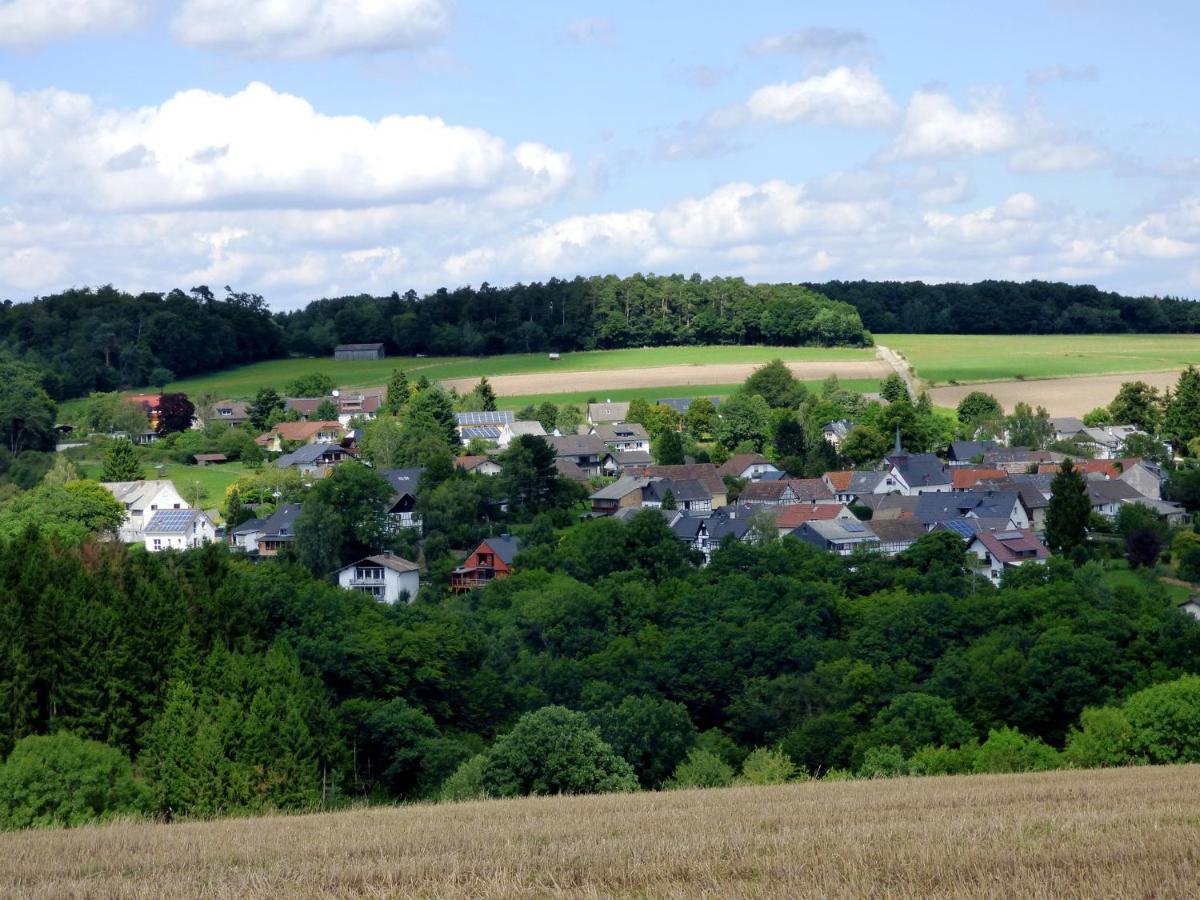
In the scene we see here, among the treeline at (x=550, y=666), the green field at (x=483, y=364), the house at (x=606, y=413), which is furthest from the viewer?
the green field at (x=483, y=364)

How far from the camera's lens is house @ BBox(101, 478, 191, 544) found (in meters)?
71.9

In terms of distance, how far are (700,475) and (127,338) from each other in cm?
6022

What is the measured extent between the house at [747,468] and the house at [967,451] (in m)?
10.6

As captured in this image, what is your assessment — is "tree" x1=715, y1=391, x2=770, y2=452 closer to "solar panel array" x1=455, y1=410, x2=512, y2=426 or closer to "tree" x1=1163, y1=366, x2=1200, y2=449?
"solar panel array" x1=455, y1=410, x2=512, y2=426

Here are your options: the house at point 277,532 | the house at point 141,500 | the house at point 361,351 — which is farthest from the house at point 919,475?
the house at point 361,351

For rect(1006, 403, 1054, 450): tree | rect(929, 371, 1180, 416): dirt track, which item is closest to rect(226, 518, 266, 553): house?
rect(1006, 403, 1054, 450): tree

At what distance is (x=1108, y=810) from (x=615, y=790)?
530 inches

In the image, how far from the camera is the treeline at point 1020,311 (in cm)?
13962

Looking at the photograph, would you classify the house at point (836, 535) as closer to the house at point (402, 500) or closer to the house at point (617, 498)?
the house at point (617, 498)

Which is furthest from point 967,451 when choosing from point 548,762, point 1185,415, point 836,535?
point 548,762

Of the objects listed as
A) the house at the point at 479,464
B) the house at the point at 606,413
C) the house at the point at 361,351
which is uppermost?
the house at the point at 361,351

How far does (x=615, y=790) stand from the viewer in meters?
27.5

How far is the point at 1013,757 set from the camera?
28.3 metres

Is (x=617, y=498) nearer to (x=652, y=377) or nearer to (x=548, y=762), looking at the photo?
(x=652, y=377)
